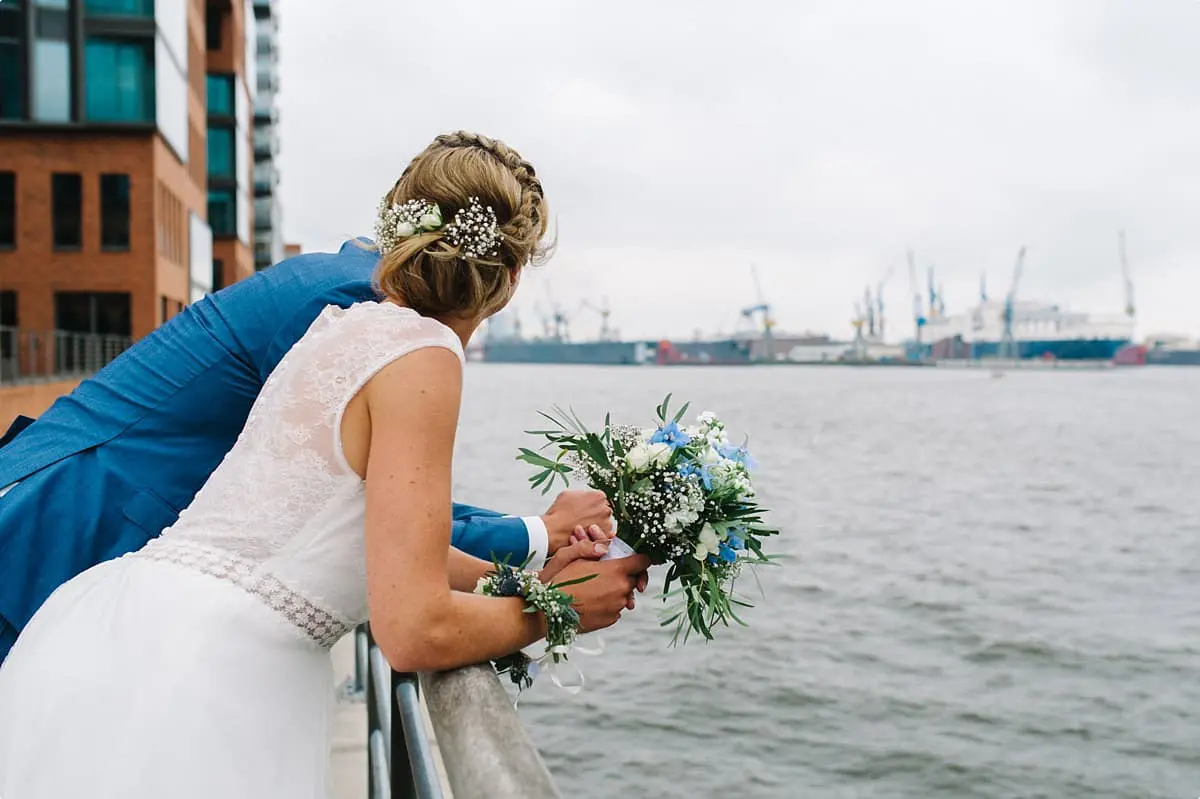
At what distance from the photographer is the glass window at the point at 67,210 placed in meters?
→ 31.4

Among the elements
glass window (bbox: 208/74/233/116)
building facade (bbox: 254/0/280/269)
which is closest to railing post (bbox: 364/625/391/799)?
glass window (bbox: 208/74/233/116)

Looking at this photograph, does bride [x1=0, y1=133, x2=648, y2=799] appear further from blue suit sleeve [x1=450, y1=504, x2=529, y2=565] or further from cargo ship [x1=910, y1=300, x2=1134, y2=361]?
cargo ship [x1=910, y1=300, x2=1134, y2=361]

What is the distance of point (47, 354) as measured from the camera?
Answer: 24.1 meters

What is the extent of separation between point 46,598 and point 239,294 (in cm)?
63

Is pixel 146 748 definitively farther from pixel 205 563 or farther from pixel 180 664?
pixel 205 563

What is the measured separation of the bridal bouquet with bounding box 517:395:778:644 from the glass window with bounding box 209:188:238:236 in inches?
2047

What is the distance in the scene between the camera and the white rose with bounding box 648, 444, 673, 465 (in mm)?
2271

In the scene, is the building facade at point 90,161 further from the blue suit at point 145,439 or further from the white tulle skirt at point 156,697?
the white tulle skirt at point 156,697

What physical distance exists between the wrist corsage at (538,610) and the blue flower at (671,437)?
0.38m

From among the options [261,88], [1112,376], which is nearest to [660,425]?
[261,88]

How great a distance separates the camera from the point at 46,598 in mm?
2186

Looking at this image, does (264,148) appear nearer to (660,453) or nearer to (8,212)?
(8,212)

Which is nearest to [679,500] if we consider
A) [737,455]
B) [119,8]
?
[737,455]

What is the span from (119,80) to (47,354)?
9.56 metres
